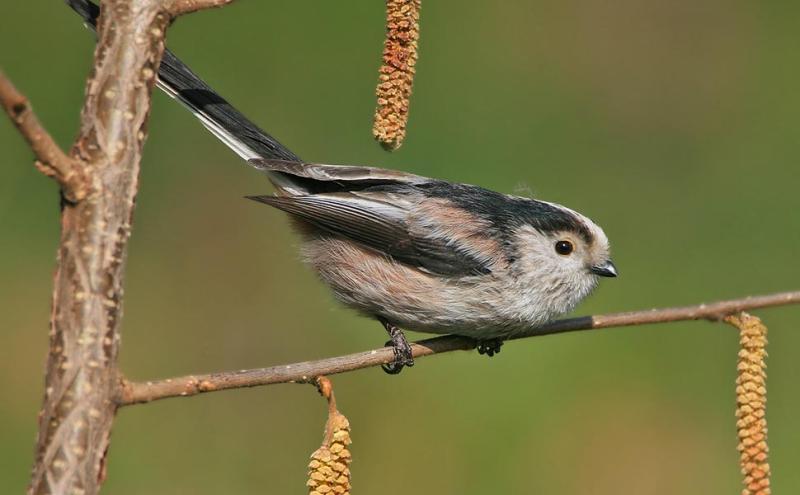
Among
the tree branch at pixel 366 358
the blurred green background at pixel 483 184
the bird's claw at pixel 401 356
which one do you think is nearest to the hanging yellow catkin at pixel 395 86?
the tree branch at pixel 366 358

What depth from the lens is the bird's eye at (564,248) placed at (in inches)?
137

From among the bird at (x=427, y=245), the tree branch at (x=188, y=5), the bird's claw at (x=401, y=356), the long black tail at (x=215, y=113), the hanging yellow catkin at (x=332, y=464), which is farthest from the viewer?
the bird at (x=427, y=245)

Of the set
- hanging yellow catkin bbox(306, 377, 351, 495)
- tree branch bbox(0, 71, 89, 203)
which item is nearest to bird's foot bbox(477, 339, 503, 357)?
hanging yellow catkin bbox(306, 377, 351, 495)

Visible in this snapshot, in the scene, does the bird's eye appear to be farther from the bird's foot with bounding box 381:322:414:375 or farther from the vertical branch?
the vertical branch

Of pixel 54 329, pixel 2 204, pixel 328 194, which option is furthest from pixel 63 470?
pixel 2 204

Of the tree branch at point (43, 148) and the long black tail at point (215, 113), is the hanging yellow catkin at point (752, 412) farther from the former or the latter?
the long black tail at point (215, 113)

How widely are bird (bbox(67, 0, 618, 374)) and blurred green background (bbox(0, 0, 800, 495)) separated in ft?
0.85

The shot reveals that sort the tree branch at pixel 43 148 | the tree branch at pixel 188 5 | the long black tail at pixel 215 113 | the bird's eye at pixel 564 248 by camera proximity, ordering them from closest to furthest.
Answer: the tree branch at pixel 43 148
the tree branch at pixel 188 5
the long black tail at pixel 215 113
the bird's eye at pixel 564 248

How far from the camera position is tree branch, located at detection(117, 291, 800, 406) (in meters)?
1.74

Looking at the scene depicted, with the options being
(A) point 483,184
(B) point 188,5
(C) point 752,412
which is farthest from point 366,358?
(A) point 483,184

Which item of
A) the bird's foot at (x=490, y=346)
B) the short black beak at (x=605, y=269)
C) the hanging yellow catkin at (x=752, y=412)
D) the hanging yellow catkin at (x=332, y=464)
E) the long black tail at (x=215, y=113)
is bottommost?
the hanging yellow catkin at (x=332, y=464)

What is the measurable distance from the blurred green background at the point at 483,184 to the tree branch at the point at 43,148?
2.14 meters

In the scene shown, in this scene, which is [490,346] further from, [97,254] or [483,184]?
[97,254]

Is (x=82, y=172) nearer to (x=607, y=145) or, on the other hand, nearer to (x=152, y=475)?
(x=152, y=475)
